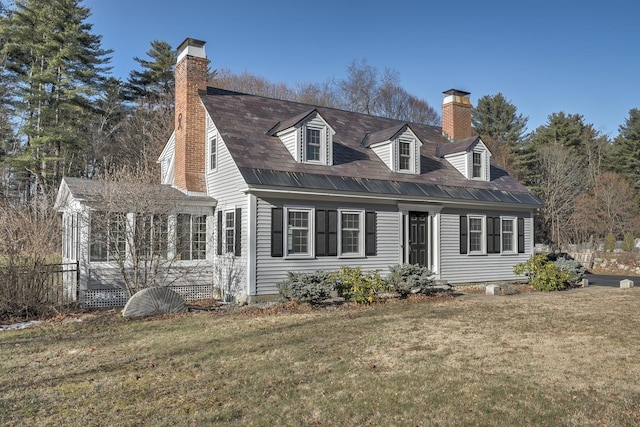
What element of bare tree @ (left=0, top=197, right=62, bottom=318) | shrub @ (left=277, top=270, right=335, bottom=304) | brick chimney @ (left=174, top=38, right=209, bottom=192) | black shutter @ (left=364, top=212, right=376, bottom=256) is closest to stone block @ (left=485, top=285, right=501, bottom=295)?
black shutter @ (left=364, top=212, right=376, bottom=256)

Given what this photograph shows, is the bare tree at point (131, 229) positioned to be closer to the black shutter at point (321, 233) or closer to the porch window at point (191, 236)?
the porch window at point (191, 236)

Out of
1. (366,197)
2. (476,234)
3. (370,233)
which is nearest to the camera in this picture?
(366,197)

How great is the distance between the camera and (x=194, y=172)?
15.3 metres

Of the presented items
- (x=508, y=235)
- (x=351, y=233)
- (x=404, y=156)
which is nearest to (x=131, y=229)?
(x=351, y=233)

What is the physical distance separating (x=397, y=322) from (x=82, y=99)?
26.8m

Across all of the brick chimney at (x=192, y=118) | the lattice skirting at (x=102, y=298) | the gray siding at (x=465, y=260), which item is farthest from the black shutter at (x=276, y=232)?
the gray siding at (x=465, y=260)

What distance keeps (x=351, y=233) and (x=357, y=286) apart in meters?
2.36

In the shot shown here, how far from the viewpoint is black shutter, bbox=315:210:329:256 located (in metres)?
13.4

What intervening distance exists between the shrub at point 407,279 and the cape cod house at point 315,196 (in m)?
1.41

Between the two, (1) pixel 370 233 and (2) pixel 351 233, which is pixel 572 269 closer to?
(1) pixel 370 233

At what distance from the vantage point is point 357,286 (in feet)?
39.8

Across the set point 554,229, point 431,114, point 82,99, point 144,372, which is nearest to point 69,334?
point 144,372

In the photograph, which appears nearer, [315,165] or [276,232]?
[276,232]

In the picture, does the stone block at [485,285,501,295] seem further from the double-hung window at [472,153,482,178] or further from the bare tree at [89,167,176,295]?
the bare tree at [89,167,176,295]
